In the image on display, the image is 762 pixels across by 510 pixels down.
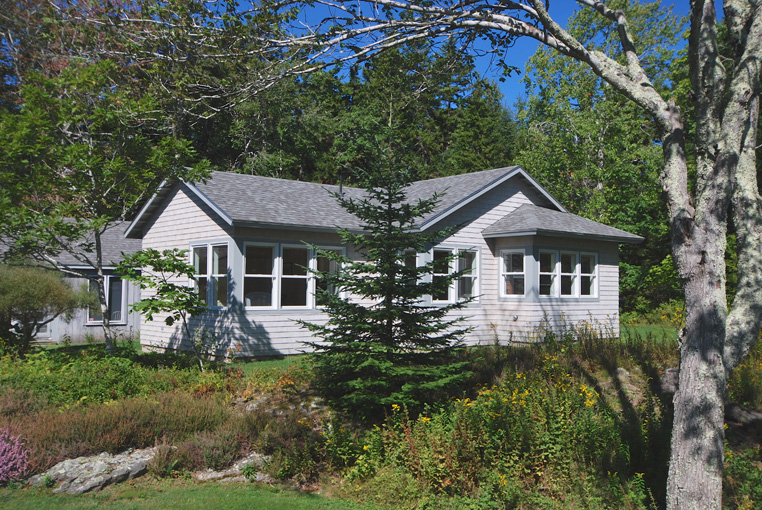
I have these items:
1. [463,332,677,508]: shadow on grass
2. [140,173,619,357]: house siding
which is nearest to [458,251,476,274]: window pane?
[140,173,619,357]: house siding

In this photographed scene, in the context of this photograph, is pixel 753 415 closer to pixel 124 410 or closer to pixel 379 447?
pixel 379 447

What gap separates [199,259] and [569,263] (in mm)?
10796

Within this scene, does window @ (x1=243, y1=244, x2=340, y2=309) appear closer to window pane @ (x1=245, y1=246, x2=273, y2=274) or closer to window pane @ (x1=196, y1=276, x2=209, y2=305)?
window pane @ (x1=245, y1=246, x2=273, y2=274)

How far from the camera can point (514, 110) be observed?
158ft

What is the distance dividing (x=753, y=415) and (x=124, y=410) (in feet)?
29.0

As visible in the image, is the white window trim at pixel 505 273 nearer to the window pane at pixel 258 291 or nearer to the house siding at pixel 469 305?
the house siding at pixel 469 305

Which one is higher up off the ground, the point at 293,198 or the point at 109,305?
the point at 293,198

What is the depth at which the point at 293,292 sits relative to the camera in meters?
15.5

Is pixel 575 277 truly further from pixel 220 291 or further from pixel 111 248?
pixel 111 248

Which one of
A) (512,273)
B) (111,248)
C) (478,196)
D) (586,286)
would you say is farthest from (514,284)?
(111,248)

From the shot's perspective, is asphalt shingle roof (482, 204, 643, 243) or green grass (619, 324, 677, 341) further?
asphalt shingle roof (482, 204, 643, 243)

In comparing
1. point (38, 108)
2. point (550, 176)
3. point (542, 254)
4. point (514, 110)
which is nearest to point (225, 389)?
point (38, 108)

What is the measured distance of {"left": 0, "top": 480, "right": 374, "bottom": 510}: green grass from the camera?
662 centimetres

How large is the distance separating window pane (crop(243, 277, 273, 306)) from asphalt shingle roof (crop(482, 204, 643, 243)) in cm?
665
